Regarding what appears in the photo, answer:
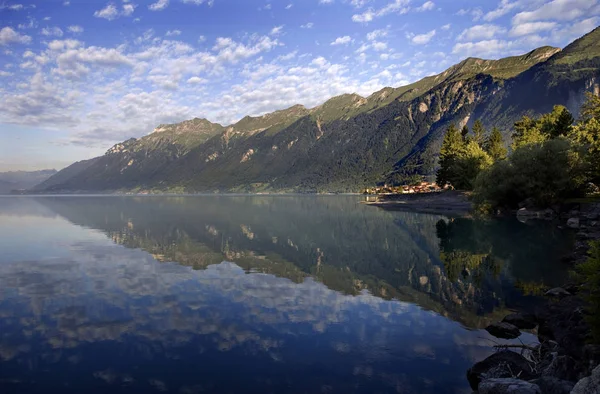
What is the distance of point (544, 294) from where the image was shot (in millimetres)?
28422

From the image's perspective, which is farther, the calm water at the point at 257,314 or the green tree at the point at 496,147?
the green tree at the point at 496,147

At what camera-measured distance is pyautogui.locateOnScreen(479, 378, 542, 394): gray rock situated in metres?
12.0

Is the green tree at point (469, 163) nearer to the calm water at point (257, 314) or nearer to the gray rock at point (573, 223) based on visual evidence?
the gray rock at point (573, 223)

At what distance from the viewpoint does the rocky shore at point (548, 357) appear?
1241cm

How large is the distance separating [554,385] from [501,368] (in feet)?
10.1

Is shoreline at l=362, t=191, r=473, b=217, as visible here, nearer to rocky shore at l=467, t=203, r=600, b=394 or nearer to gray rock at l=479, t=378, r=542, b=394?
rocky shore at l=467, t=203, r=600, b=394

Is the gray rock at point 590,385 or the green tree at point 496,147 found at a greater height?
the green tree at point 496,147

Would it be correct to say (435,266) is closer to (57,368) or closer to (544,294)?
(544,294)

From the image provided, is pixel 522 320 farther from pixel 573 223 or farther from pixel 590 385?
pixel 573 223

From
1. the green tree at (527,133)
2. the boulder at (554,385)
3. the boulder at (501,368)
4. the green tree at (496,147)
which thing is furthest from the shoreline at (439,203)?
the boulder at (554,385)

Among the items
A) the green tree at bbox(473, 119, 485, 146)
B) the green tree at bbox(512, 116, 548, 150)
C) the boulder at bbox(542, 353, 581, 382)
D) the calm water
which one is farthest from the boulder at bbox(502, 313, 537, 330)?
the green tree at bbox(473, 119, 485, 146)

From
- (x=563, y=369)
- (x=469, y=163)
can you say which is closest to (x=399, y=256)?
(x=563, y=369)

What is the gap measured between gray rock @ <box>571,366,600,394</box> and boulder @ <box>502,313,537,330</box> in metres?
12.2

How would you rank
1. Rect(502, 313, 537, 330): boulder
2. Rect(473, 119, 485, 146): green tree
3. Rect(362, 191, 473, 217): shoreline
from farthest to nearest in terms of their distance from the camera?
Rect(473, 119, 485, 146): green tree, Rect(362, 191, 473, 217): shoreline, Rect(502, 313, 537, 330): boulder
